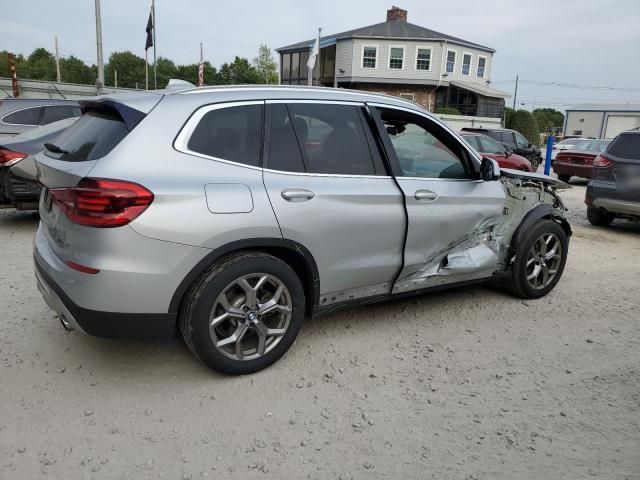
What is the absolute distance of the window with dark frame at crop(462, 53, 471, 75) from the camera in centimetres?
3966

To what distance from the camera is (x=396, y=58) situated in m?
37.8

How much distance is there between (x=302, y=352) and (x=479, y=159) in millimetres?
2129

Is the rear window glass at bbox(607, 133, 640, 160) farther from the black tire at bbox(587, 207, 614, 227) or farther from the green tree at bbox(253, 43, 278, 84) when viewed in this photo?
the green tree at bbox(253, 43, 278, 84)

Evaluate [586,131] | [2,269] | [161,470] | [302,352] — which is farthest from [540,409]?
[586,131]

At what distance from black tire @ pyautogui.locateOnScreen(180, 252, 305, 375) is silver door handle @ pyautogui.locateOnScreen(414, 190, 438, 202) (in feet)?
3.69

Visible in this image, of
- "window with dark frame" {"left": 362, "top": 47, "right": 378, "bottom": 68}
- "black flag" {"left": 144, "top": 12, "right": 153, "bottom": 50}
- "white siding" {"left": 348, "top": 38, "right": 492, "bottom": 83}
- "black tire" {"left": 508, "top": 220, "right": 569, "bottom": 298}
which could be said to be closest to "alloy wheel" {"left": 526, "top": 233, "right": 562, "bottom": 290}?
"black tire" {"left": 508, "top": 220, "right": 569, "bottom": 298}

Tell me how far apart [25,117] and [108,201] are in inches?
275

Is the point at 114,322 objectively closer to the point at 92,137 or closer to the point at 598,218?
the point at 92,137

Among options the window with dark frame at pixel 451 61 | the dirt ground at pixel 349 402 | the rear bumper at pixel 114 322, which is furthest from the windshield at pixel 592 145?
the window with dark frame at pixel 451 61

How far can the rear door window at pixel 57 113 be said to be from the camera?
8.60 metres

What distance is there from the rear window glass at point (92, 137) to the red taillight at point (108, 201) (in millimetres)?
247

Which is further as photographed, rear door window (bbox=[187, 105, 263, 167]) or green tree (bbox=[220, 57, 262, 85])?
green tree (bbox=[220, 57, 262, 85])

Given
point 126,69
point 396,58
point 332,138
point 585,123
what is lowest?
point 332,138

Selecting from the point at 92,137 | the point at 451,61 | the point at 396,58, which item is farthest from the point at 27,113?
the point at 451,61
